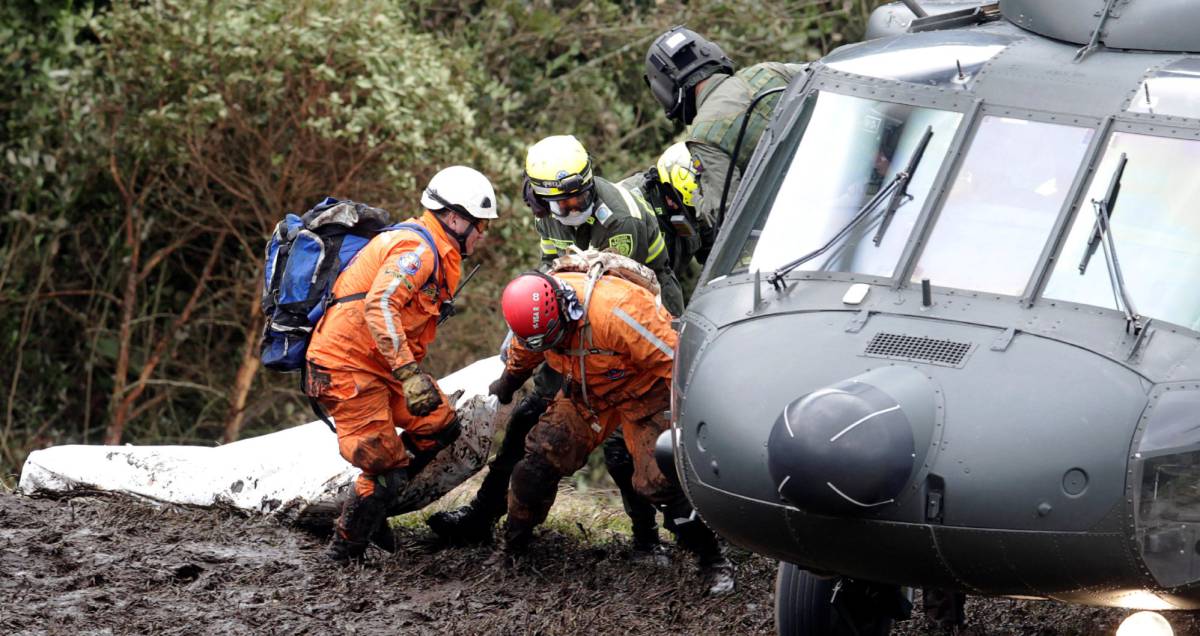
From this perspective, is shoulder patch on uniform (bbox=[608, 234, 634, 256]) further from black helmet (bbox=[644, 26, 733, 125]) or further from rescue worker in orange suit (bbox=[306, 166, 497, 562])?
black helmet (bbox=[644, 26, 733, 125])

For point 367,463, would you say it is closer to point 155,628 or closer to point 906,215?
point 155,628

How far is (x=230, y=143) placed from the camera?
10.7 metres

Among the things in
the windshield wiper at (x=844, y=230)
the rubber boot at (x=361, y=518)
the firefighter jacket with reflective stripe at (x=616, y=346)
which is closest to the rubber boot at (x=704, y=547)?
the firefighter jacket with reflective stripe at (x=616, y=346)

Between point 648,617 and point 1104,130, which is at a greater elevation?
point 1104,130

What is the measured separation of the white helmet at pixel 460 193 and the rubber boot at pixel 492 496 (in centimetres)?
93

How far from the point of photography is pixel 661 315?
6594 mm

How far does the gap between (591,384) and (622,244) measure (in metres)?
0.81

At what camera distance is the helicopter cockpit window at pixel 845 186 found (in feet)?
16.9

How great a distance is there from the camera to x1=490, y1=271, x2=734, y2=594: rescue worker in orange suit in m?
6.49

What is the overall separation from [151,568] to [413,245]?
1.71m

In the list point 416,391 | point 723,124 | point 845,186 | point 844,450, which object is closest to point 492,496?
point 416,391

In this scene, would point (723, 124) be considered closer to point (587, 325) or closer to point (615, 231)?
point (615, 231)

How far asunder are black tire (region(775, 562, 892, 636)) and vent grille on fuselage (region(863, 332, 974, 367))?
1.08 meters

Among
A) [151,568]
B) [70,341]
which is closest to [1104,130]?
[151,568]
